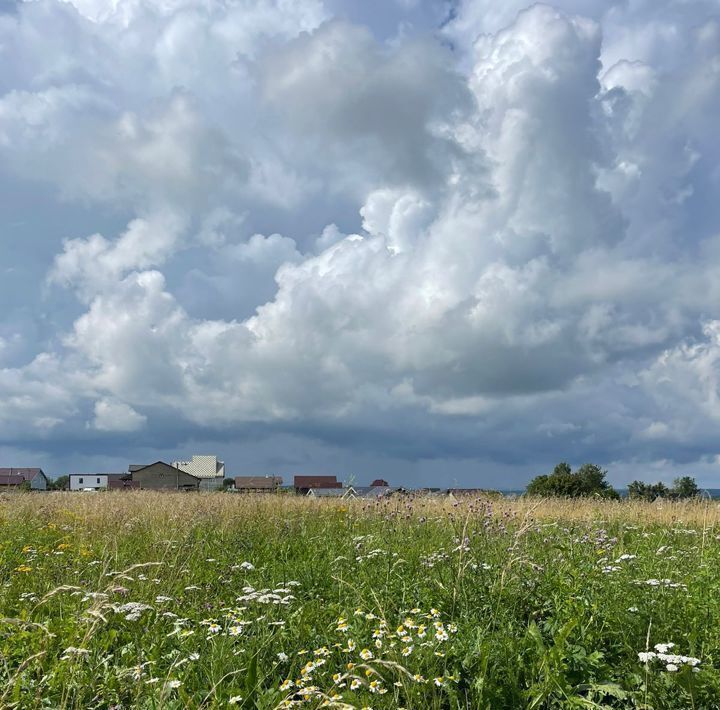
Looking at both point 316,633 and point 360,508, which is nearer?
point 316,633

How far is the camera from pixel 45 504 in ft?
49.5

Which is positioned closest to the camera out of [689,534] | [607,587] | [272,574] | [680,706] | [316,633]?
[680,706]

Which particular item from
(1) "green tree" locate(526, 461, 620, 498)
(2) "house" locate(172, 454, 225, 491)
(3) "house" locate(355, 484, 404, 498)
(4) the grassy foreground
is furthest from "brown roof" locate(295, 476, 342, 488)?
(4) the grassy foreground

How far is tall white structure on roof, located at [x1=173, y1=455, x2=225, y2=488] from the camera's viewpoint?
270ft

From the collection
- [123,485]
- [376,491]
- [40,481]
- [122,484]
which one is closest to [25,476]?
[40,481]

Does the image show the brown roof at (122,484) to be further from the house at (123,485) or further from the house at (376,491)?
the house at (376,491)

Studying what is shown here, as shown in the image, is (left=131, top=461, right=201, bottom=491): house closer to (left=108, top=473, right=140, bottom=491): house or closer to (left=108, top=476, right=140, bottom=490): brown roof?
(left=108, top=473, right=140, bottom=491): house

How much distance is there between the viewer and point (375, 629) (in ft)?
14.3

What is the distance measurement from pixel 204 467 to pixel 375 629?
272 feet

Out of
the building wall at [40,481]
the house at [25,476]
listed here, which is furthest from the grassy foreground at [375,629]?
the building wall at [40,481]

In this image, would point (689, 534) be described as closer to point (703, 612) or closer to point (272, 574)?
point (703, 612)

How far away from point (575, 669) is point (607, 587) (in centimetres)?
142

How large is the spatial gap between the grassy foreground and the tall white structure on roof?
251ft

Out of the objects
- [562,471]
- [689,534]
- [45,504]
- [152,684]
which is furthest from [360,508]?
[562,471]
